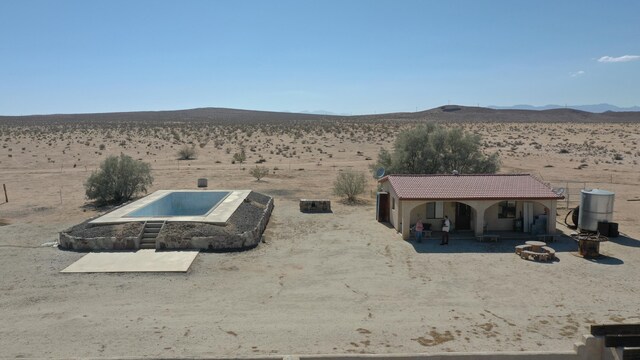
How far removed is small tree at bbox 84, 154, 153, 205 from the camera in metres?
29.4

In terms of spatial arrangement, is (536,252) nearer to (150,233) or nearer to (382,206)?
(382,206)

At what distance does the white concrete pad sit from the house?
884 cm

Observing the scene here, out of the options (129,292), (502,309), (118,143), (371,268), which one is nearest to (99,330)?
(129,292)

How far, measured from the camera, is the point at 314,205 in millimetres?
26688

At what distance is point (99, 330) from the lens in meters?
12.9

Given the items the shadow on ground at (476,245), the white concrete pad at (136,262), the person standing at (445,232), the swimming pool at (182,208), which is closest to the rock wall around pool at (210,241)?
the white concrete pad at (136,262)

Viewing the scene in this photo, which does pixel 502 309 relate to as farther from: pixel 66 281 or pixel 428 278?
pixel 66 281

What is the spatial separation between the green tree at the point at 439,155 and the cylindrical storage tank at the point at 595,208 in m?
9.97

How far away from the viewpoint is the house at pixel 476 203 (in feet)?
70.4

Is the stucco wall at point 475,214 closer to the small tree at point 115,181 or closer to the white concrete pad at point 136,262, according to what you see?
the white concrete pad at point 136,262

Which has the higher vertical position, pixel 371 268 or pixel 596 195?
pixel 596 195

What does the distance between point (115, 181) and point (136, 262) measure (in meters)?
13.0

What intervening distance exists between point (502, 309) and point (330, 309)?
4599mm

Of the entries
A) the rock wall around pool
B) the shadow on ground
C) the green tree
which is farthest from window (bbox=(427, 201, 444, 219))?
the green tree
